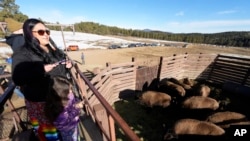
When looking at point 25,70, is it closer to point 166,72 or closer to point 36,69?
point 36,69

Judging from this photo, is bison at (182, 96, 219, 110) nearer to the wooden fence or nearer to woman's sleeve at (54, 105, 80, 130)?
the wooden fence

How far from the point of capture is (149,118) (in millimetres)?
7125

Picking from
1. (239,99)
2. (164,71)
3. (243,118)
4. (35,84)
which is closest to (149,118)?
(243,118)

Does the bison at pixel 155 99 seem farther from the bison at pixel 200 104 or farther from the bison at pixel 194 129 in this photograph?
the bison at pixel 194 129

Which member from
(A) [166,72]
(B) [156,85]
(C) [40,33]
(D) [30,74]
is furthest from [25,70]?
(A) [166,72]

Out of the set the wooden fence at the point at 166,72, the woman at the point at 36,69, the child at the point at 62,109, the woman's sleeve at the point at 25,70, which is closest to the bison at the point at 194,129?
the wooden fence at the point at 166,72

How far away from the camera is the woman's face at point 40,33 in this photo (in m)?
2.20

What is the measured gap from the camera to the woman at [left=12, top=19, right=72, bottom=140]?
1.92 meters

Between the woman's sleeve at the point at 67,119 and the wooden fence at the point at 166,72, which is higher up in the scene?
the woman's sleeve at the point at 67,119

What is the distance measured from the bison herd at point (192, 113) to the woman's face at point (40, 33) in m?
4.02

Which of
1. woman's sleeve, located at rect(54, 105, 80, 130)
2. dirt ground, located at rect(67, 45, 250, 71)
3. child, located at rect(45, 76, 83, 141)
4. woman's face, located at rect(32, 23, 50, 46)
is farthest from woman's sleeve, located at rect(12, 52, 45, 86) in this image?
dirt ground, located at rect(67, 45, 250, 71)

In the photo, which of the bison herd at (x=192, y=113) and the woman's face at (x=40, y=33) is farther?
the bison herd at (x=192, y=113)

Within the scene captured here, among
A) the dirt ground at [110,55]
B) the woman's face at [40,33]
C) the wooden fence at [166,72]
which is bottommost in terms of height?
the dirt ground at [110,55]

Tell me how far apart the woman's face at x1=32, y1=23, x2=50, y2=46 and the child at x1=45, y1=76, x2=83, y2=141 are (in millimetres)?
494
